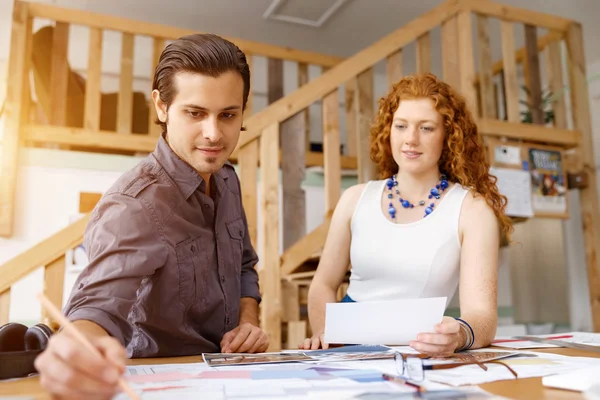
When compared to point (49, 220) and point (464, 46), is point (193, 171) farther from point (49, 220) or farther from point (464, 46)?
point (49, 220)

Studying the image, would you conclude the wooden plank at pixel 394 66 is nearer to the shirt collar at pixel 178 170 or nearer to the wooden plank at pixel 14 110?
the shirt collar at pixel 178 170

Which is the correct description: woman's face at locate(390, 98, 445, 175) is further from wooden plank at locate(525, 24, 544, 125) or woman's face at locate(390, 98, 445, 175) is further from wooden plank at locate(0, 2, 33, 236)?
wooden plank at locate(0, 2, 33, 236)

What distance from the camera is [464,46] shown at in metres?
3.02

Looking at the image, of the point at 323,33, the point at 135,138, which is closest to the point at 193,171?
the point at 135,138

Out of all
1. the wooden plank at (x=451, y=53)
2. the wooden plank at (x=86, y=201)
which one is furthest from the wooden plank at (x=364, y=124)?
the wooden plank at (x=86, y=201)

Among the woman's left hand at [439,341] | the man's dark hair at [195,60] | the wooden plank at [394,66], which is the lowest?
the woman's left hand at [439,341]

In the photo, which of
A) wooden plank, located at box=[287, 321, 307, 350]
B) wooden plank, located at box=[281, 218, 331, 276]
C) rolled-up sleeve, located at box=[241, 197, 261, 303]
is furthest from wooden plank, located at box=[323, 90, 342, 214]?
rolled-up sleeve, located at box=[241, 197, 261, 303]

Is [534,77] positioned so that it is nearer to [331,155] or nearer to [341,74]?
[341,74]

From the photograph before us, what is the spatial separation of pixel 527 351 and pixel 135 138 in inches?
131

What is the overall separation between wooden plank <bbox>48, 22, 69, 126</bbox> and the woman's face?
280cm

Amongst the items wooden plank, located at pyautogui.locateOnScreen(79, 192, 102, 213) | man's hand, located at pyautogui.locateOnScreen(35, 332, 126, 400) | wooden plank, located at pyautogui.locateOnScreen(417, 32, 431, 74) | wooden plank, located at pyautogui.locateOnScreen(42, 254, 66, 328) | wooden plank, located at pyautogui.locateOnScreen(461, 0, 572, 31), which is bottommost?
man's hand, located at pyautogui.locateOnScreen(35, 332, 126, 400)

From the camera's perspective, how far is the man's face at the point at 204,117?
105 cm

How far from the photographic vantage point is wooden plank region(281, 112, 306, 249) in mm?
2689

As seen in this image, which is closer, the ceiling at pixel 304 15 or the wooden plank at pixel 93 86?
the wooden plank at pixel 93 86
